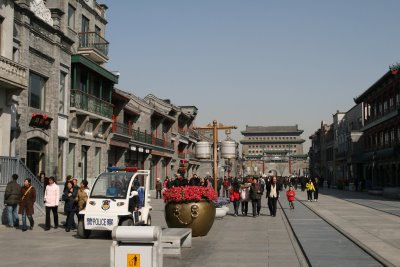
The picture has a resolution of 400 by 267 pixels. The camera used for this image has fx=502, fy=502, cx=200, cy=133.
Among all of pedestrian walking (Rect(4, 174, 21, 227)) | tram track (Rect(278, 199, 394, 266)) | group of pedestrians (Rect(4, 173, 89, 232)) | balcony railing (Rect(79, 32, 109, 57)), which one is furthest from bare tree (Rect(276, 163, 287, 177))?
pedestrian walking (Rect(4, 174, 21, 227))

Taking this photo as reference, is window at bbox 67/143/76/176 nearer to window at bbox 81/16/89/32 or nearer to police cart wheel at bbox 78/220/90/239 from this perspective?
window at bbox 81/16/89/32

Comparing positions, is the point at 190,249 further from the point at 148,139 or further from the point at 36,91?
the point at 148,139

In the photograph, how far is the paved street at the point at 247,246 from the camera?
31.2ft

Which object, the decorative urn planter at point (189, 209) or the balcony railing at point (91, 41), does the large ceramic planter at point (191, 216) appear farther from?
the balcony railing at point (91, 41)

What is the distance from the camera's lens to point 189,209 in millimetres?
13078

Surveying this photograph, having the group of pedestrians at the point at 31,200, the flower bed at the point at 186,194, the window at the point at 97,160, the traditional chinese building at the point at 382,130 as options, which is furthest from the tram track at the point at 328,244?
the traditional chinese building at the point at 382,130

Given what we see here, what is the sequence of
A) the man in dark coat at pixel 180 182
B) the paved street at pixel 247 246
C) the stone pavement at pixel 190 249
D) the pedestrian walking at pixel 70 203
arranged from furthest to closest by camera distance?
the man in dark coat at pixel 180 182, the pedestrian walking at pixel 70 203, the paved street at pixel 247 246, the stone pavement at pixel 190 249

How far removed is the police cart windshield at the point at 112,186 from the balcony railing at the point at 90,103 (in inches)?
508

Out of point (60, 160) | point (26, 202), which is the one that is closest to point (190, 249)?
point (26, 202)

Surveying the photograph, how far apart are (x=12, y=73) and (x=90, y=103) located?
33.7 feet

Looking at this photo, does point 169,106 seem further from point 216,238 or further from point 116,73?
point 216,238

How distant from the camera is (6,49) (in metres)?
18.4

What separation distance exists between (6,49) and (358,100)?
58606 mm

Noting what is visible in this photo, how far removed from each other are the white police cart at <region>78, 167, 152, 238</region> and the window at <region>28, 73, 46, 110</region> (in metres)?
9.43
